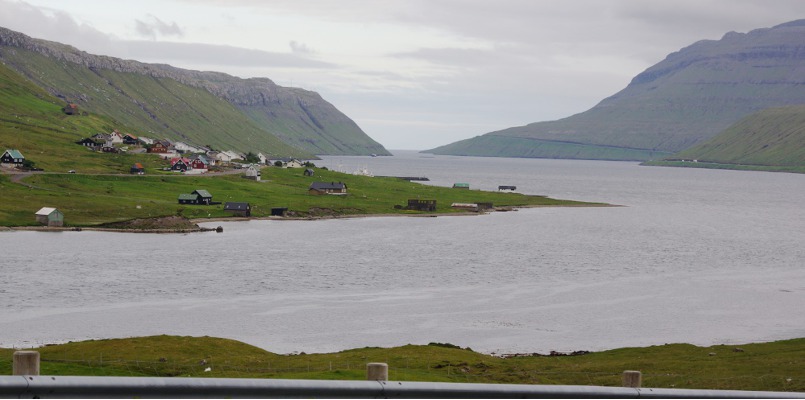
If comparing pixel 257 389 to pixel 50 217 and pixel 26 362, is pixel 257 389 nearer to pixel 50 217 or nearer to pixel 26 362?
pixel 26 362

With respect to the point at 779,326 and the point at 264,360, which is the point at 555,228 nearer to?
the point at 779,326

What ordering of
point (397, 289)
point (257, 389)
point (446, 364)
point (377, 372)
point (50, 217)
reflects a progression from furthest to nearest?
point (50, 217) < point (397, 289) < point (446, 364) < point (377, 372) < point (257, 389)

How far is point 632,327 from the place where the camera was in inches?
3438

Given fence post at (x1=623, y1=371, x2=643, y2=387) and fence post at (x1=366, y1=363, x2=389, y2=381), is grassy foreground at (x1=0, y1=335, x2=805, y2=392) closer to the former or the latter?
fence post at (x1=623, y1=371, x2=643, y2=387)

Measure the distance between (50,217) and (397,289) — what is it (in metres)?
81.3

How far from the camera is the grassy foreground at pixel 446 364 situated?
51781 millimetres

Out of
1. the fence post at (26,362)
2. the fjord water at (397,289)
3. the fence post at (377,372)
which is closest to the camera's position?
the fence post at (26,362)

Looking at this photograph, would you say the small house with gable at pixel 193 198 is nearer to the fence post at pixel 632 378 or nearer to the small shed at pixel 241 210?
the small shed at pixel 241 210

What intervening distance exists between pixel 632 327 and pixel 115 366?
4916cm

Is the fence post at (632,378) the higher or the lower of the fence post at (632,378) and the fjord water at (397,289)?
the higher

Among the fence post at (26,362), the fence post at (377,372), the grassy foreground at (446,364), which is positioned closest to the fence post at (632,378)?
the fence post at (377,372)

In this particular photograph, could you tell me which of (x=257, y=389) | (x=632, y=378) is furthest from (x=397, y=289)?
(x=257, y=389)

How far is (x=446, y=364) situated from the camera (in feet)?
190

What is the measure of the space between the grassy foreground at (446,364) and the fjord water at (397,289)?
9.33 meters
